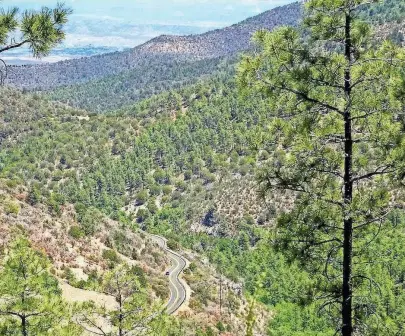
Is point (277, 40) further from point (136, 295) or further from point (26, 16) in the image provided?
point (136, 295)

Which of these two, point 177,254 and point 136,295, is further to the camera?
point 177,254

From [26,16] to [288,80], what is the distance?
519 cm

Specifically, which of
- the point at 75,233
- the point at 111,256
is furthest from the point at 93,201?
the point at 111,256

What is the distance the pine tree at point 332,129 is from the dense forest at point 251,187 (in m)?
0.03

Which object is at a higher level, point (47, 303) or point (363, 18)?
point (363, 18)

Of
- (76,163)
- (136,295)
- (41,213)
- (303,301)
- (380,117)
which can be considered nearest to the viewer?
(380,117)

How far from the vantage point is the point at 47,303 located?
14656mm

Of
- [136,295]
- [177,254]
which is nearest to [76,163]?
[177,254]

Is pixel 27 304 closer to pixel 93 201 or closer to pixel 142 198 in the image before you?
pixel 93 201

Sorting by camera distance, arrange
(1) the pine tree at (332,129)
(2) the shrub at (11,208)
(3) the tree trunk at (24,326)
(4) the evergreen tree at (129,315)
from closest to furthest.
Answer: (1) the pine tree at (332,129), (3) the tree trunk at (24,326), (4) the evergreen tree at (129,315), (2) the shrub at (11,208)

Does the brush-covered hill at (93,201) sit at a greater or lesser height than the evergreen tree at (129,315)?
lesser

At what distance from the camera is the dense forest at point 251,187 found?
10.3 meters

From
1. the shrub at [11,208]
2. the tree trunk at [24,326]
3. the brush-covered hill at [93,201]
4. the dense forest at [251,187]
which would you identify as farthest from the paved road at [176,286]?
the tree trunk at [24,326]

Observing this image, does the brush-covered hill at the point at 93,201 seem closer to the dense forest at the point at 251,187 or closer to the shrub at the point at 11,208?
the shrub at the point at 11,208
